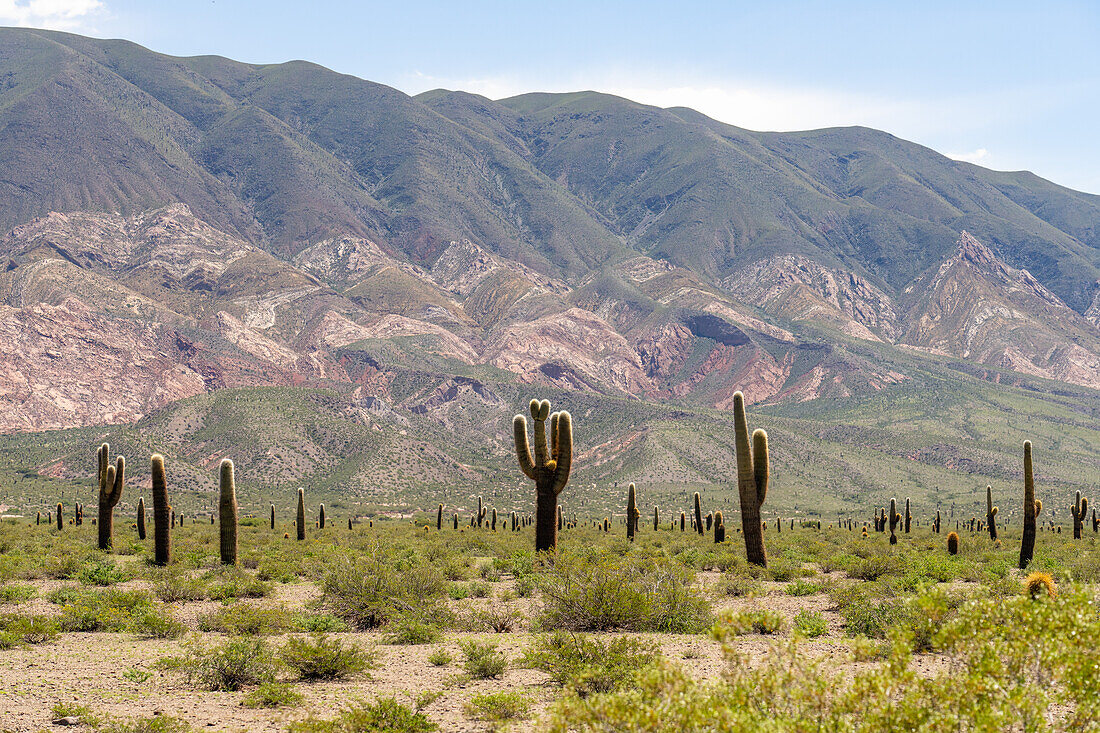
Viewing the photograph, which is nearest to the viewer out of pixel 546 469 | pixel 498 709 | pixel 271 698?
pixel 498 709

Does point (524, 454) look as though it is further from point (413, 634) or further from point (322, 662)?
point (322, 662)

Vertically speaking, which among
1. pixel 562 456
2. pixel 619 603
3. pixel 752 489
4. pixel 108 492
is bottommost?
pixel 108 492

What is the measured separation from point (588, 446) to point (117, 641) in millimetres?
109861

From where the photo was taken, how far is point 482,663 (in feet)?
38.8

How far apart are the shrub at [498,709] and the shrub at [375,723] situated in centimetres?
58

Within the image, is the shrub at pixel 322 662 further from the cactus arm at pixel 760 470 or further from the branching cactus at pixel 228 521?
the cactus arm at pixel 760 470

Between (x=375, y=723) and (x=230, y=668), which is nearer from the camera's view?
(x=375, y=723)

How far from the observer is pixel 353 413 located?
11819cm

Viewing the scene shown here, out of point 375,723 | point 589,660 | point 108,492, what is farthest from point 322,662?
point 108,492

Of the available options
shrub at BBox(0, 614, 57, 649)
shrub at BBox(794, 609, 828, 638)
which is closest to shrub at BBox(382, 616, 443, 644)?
shrub at BBox(0, 614, 57, 649)

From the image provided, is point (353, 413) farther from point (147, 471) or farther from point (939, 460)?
point (939, 460)

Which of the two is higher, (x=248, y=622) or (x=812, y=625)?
(x=812, y=625)

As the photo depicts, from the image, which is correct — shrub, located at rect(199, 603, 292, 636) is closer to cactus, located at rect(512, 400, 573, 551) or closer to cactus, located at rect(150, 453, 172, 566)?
cactus, located at rect(512, 400, 573, 551)

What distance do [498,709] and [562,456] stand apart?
1343cm
